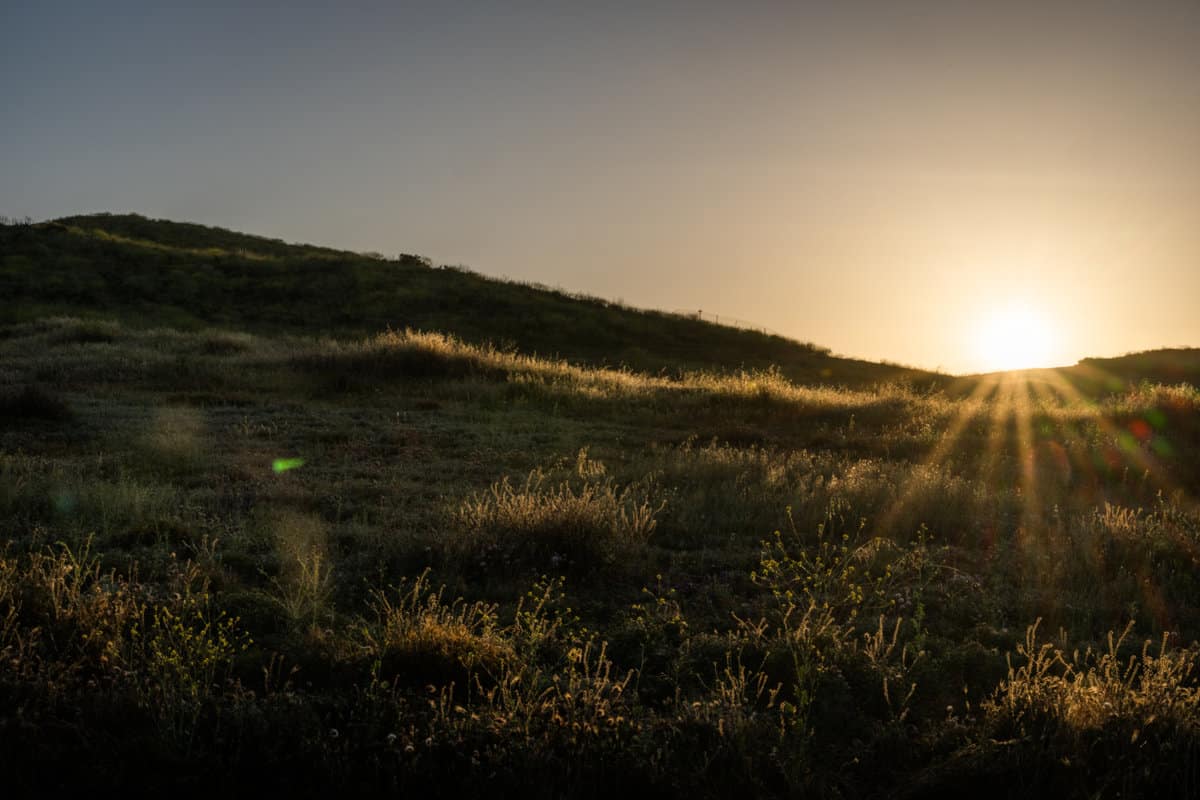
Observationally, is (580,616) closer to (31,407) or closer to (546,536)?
(546,536)

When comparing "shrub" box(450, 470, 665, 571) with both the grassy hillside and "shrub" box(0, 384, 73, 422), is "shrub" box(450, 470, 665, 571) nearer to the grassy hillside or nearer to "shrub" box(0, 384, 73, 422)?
"shrub" box(0, 384, 73, 422)

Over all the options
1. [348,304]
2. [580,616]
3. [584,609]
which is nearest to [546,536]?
[584,609]

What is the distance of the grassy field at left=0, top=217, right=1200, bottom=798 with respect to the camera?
3.86m

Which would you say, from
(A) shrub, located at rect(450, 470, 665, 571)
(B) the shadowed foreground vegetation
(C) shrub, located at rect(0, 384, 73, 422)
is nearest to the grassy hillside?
(C) shrub, located at rect(0, 384, 73, 422)

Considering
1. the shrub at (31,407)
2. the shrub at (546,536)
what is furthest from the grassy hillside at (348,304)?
the shrub at (546,536)

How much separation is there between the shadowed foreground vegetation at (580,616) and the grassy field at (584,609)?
0.03 meters

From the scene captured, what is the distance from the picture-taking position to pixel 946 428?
16.4 metres

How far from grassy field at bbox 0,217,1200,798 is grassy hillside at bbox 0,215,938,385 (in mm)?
22555

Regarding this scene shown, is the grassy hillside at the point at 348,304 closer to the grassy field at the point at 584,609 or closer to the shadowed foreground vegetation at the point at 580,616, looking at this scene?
the grassy field at the point at 584,609

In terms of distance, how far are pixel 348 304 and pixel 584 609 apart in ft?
128

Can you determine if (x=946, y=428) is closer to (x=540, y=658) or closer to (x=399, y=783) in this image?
(x=540, y=658)

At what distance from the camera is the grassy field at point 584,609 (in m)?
3.86

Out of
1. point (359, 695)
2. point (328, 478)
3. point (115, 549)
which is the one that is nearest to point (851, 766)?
point (359, 695)

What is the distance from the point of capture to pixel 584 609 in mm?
5984
